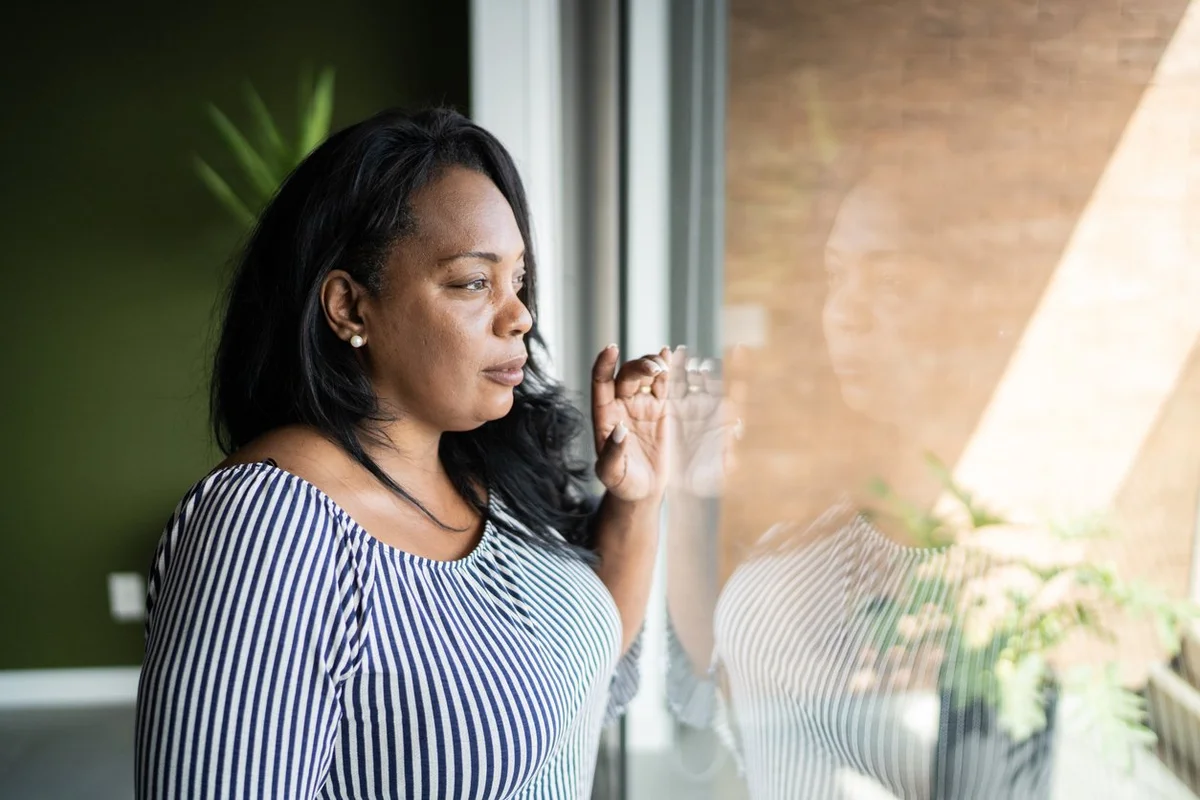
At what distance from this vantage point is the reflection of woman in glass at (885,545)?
51 cm

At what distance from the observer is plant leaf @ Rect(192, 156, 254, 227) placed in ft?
8.06

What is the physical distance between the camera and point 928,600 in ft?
1.85

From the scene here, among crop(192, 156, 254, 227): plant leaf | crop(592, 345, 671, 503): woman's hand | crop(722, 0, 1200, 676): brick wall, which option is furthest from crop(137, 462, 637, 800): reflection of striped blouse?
crop(192, 156, 254, 227): plant leaf

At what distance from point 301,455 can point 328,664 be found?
221 mm

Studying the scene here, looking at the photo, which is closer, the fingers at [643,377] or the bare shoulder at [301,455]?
the bare shoulder at [301,455]

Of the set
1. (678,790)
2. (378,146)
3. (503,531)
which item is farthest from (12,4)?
(678,790)

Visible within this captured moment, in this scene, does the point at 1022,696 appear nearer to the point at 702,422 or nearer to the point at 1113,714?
the point at 1113,714

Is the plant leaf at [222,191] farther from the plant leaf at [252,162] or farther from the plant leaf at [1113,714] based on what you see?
the plant leaf at [1113,714]

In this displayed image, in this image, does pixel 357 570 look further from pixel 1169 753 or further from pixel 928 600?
pixel 1169 753

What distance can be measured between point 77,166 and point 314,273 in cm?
243

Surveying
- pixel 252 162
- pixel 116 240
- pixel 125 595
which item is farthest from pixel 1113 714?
pixel 125 595

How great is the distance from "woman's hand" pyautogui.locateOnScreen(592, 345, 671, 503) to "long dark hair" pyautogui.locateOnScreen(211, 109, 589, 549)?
0.43 feet

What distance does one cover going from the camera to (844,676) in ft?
2.21

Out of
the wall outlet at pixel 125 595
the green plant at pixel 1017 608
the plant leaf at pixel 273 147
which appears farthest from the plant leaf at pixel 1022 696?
the wall outlet at pixel 125 595
